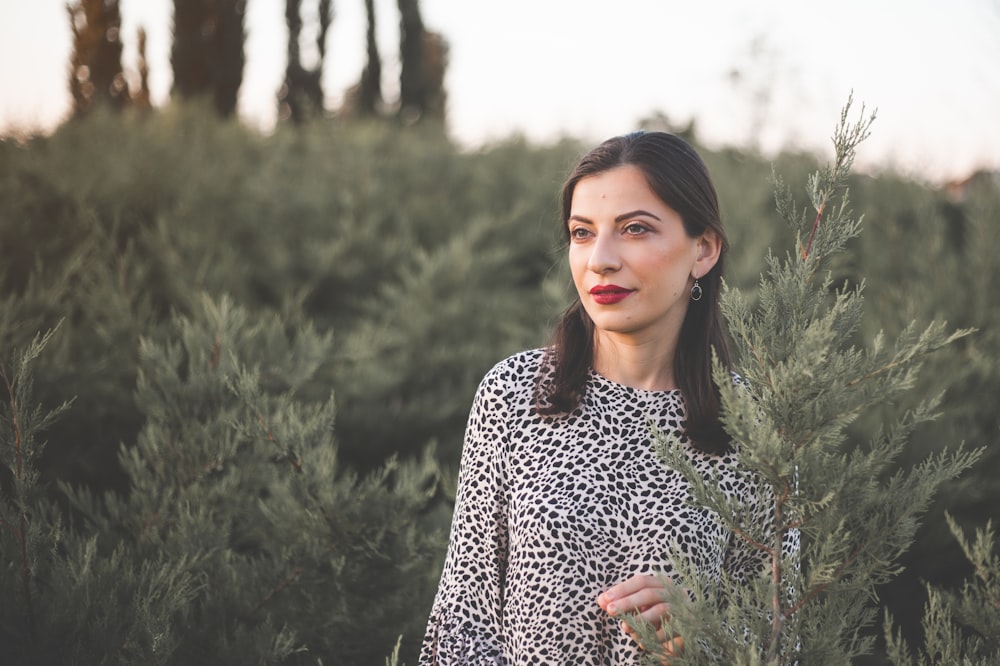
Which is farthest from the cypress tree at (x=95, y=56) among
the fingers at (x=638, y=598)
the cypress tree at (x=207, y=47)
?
the fingers at (x=638, y=598)

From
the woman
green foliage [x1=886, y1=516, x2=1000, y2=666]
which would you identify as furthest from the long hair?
green foliage [x1=886, y1=516, x2=1000, y2=666]

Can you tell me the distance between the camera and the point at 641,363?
228 centimetres

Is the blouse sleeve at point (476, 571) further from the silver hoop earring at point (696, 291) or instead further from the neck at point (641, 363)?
the silver hoop earring at point (696, 291)

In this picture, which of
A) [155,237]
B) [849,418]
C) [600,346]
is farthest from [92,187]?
[849,418]

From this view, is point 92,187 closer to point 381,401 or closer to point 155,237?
point 155,237

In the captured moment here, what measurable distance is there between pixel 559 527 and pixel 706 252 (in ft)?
2.72

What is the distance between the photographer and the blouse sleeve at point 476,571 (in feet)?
6.97

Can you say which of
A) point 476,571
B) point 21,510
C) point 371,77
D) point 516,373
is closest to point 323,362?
point 21,510

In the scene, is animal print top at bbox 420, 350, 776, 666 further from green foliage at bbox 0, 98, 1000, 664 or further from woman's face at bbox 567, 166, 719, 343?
green foliage at bbox 0, 98, 1000, 664

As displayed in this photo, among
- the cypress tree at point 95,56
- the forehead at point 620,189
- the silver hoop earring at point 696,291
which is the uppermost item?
the cypress tree at point 95,56

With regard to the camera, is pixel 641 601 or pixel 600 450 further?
pixel 600 450

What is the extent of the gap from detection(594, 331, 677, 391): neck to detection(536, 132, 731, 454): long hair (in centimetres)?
3

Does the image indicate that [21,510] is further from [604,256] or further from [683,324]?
[683,324]

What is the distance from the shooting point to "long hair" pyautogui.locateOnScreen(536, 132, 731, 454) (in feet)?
7.10
